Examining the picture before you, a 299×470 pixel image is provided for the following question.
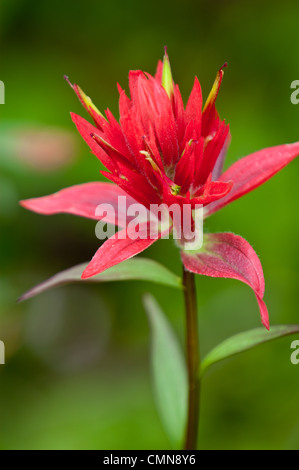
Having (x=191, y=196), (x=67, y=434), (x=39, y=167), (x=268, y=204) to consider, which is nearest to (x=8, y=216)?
(x=39, y=167)

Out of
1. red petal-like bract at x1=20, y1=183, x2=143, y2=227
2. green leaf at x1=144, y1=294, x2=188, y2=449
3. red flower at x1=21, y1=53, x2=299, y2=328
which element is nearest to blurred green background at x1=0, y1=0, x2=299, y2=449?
green leaf at x1=144, y1=294, x2=188, y2=449

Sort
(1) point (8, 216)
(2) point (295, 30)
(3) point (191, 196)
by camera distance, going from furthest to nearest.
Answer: (2) point (295, 30) < (1) point (8, 216) < (3) point (191, 196)

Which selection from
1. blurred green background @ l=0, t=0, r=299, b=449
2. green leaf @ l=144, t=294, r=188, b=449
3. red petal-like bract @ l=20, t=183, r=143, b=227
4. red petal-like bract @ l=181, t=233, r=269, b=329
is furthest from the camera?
blurred green background @ l=0, t=0, r=299, b=449

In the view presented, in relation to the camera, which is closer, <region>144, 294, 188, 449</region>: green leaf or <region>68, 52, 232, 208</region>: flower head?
<region>68, 52, 232, 208</region>: flower head

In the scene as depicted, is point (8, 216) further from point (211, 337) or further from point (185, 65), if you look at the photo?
point (185, 65)

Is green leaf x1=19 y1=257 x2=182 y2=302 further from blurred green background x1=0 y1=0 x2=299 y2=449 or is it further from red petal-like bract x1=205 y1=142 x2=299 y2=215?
blurred green background x1=0 y1=0 x2=299 y2=449

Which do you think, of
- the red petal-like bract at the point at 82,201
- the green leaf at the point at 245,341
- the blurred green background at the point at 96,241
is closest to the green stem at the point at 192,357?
the green leaf at the point at 245,341

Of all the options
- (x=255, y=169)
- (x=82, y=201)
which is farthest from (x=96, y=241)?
Answer: (x=255, y=169)
